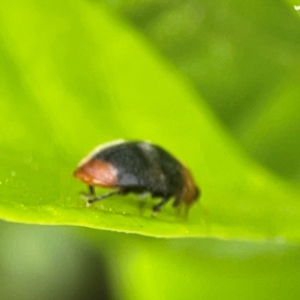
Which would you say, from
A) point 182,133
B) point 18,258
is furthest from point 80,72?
point 18,258

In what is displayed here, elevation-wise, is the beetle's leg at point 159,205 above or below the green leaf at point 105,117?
below

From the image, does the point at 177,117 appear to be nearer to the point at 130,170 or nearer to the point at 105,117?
the point at 105,117

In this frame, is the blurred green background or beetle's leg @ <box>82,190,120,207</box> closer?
beetle's leg @ <box>82,190,120,207</box>

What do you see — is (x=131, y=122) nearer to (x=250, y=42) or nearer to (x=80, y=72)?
(x=80, y=72)

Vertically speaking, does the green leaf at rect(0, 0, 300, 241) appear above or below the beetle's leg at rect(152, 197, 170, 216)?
above

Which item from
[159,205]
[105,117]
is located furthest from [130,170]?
[105,117]

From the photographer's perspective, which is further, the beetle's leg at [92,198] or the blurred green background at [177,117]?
the blurred green background at [177,117]
